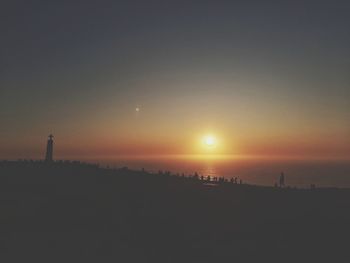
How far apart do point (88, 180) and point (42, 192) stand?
3127 mm

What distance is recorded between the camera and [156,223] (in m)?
17.8

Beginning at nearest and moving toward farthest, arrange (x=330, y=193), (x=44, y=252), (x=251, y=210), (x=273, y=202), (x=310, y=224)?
(x=44, y=252) < (x=310, y=224) < (x=251, y=210) < (x=273, y=202) < (x=330, y=193)

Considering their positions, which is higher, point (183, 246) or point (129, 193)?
point (129, 193)

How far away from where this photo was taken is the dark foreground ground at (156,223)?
15.5 m

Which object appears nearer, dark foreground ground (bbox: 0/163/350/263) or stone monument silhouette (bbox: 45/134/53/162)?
dark foreground ground (bbox: 0/163/350/263)

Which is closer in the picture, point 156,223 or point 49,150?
point 156,223

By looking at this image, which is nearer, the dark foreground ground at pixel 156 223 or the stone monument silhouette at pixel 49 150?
the dark foreground ground at pixel 156 223

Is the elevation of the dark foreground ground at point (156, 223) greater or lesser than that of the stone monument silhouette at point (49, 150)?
lesser

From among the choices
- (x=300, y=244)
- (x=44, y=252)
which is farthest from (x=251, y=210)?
(x=44, y=252)

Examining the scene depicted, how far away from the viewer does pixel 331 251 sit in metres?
16.7

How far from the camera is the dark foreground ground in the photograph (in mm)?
15523

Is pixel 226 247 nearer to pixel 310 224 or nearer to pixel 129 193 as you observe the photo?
pixel 310 224

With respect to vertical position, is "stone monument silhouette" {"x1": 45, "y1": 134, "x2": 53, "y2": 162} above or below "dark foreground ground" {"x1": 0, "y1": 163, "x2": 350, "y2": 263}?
above

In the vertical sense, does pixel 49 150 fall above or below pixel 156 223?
above
